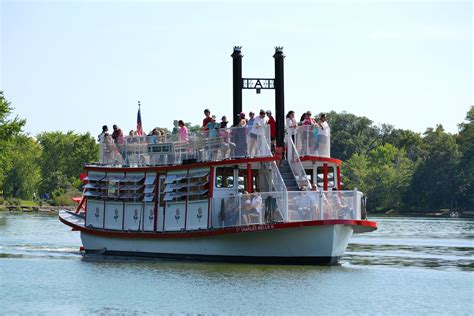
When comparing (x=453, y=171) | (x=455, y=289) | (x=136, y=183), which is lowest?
(x=455, y=289)

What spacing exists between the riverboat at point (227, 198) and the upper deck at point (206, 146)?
0.03 metres

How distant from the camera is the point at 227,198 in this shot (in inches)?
1426

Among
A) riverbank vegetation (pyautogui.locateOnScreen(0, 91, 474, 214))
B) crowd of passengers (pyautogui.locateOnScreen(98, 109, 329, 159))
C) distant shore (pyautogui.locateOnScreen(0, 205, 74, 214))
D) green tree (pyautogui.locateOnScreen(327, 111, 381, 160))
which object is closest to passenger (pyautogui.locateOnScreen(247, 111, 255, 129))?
crowd of passengers (pyautogui.locateOnScreen(98, 109, 329, 159))

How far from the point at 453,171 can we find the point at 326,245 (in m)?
88.5

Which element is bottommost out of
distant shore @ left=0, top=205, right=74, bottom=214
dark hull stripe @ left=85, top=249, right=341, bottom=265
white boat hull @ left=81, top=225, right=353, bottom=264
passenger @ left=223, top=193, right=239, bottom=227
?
dark hull stripe @ left=85, top=249, right=341, bottom=265

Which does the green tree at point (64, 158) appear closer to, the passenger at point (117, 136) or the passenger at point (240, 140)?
the passenger at point (117, 136)

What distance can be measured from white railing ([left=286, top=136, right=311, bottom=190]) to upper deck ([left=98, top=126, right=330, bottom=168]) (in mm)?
235

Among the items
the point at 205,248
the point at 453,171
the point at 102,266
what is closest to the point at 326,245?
the point at 205,248

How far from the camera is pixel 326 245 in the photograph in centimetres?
3459

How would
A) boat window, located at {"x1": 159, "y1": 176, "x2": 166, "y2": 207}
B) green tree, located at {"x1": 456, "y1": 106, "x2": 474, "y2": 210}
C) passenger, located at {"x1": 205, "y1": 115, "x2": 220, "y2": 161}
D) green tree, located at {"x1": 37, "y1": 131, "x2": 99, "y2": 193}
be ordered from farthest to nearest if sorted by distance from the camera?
green tree, located at {"x1": 37, "y1": 131, "x2": 99, "y2": 193}, green tree, located at {"x1": 456, "y1": 106, "x2": 474, "y2": 210}, boat window, located at {"x1": 159, "y1": 176, "x2": 166, "y2": 207}, passenger, located at {"x1": 205, "y1": 115, "x2": 220, "y2": 161}

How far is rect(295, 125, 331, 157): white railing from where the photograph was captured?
3734cm

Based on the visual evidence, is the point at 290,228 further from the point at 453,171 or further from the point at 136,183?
the point at 453,171

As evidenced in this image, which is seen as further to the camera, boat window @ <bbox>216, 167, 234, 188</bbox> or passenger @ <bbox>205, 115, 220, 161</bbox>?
boat window @ <bbox>216, 167, 234, 188</bbox>

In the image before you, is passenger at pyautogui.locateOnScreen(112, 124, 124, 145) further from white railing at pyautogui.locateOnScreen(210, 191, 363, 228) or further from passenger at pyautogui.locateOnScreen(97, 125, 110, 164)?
white railing at pyautogui.locateOnScreen(210, 191, 363, 228)
